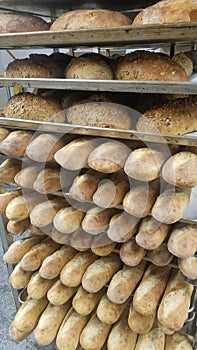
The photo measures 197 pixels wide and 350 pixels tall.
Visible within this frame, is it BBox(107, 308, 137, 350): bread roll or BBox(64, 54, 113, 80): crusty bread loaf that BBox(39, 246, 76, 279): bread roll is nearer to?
BBox(107, 308, 137, 350): bread roll

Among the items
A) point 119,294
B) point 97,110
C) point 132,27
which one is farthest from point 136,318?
point 132,27

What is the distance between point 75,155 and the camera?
2.90 feet

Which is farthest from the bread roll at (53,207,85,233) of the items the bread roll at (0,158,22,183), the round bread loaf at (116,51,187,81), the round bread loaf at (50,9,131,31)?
the round bread loaf at (50,9,131,31)

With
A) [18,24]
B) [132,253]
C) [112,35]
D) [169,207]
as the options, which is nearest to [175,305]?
[132,253]

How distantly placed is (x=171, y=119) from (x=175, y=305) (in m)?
0.57

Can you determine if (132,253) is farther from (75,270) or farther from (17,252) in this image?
(17,252)

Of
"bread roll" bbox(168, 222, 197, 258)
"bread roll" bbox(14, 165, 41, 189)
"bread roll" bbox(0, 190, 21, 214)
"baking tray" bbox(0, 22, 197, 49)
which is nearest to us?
"baking tray" bbox(0, 22, 197, 49)

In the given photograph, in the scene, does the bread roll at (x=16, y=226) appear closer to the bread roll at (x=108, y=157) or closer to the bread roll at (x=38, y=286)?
the bread roll at (x=38, y=286)

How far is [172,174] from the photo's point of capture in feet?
2.53

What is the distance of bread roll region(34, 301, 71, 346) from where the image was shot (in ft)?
3.72

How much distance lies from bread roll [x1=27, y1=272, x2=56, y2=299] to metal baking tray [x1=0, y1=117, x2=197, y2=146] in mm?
611

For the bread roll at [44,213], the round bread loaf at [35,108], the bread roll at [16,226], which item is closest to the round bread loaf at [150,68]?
the round bread loaf at [35,108]

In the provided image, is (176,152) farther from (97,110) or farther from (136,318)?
(136,318)

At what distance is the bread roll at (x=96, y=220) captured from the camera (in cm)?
96
